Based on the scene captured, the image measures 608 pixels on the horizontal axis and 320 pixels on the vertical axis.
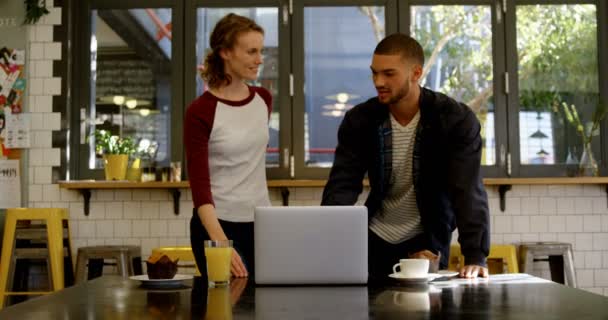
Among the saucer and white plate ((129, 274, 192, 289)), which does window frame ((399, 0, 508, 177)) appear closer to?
the saucer

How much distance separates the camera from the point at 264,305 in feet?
5.91

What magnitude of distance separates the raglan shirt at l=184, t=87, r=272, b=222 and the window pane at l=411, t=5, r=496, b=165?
11.0 feet

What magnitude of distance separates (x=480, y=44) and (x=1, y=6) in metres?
3.59

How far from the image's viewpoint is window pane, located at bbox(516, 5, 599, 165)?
608 cm

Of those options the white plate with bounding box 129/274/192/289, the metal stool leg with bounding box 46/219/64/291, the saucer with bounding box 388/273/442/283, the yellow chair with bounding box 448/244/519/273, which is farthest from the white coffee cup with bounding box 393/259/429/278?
the metal stool leg with bounding box 46/219/64/291

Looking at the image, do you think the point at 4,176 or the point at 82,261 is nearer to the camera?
the point at 82,261

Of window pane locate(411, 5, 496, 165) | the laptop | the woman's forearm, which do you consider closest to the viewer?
the laptop

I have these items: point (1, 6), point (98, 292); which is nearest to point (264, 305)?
point (98, 292)

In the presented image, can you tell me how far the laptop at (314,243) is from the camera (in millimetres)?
2199

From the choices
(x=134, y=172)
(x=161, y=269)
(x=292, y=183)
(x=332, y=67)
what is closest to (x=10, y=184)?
(x=134, y=172)

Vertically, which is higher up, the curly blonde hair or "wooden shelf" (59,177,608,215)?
the curly blonde hair

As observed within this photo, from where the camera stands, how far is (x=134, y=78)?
6160mm

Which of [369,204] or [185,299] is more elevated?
[369,204]

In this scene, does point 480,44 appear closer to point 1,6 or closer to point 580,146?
point 580,146
